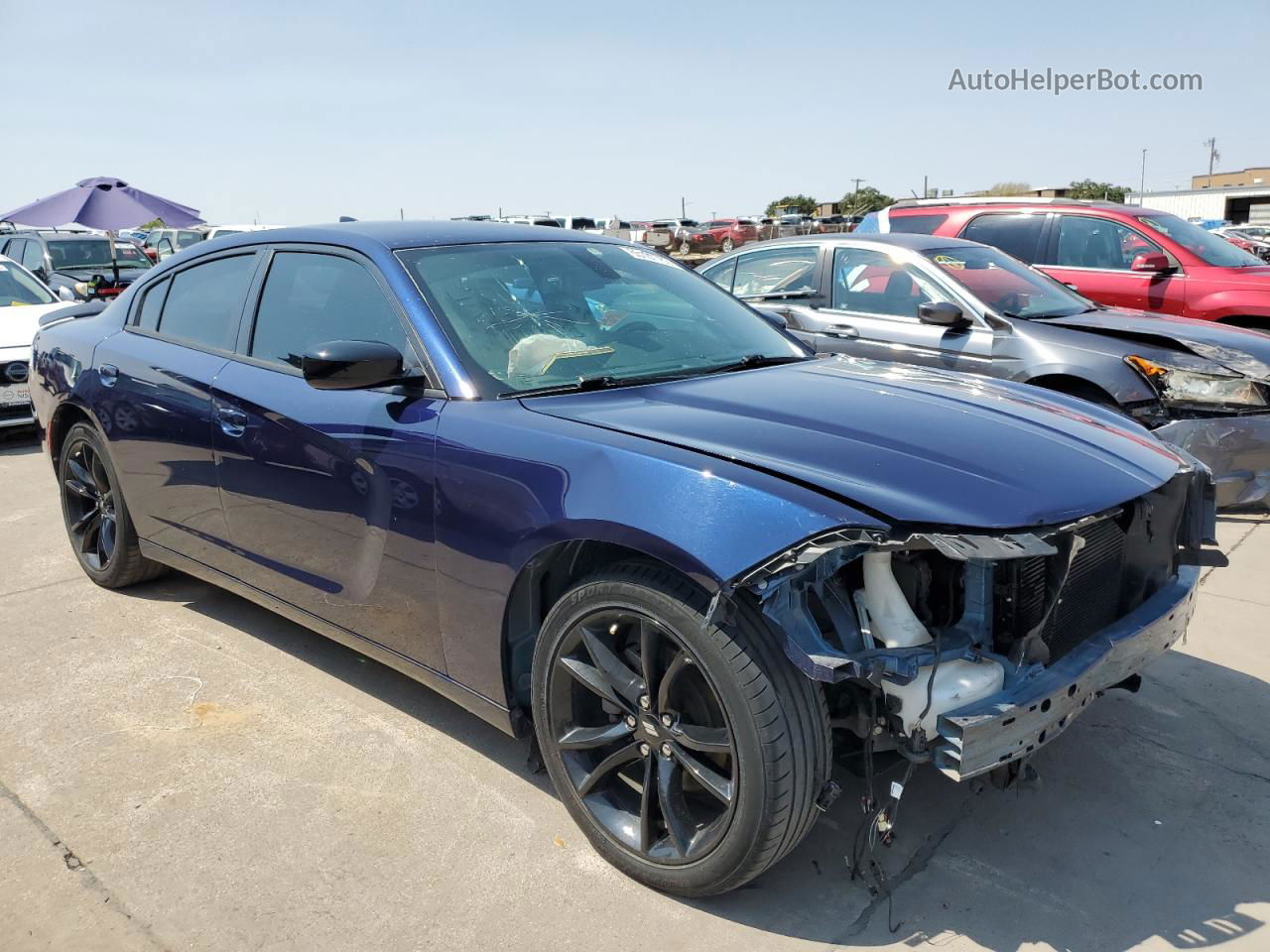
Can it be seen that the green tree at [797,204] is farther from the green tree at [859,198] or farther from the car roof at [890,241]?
the car roof at [890,241]

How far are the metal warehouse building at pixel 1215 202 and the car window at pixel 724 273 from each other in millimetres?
55735

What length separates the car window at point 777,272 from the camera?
700 cm

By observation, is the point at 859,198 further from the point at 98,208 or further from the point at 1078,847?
the point at 1078,847

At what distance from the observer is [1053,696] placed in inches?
93.4

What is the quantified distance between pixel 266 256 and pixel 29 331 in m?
6.02

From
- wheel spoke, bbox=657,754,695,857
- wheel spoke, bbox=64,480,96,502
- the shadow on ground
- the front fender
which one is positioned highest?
the front fender

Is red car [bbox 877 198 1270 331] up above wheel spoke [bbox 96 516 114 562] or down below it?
above

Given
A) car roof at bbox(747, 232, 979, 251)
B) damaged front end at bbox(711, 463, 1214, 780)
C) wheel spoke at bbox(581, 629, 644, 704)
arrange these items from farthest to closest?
car roof at bbox(747, 232, 979, 251) → wheel spoke at bbox(581, 629, 644, 704) → damaged front end at bbox(711, 463, 1214, 780)

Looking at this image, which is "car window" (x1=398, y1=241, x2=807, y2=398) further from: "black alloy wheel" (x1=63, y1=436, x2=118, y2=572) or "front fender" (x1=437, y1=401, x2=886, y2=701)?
"black alloy wheel" (x1=63, y1=436, x2=118, y2=572)

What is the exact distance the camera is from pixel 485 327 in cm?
318

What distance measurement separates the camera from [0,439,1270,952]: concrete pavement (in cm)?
250

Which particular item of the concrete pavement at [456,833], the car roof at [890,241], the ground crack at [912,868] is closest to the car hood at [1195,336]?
the car roof at [890,241]

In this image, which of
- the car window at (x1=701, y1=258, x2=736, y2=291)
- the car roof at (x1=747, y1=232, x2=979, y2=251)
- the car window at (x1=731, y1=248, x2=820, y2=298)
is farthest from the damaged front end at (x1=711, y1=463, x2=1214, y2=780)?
the car window at (x1=701, y1=258, x2=736, y2=291)

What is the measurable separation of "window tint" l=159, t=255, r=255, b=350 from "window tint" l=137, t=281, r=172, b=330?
0.17ft
